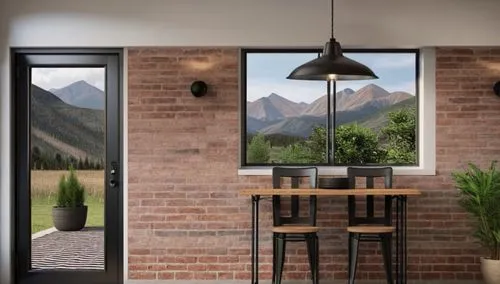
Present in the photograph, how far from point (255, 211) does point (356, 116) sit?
150 centimetres

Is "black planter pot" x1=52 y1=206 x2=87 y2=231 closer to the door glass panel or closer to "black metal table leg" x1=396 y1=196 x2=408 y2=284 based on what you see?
the door glass panel

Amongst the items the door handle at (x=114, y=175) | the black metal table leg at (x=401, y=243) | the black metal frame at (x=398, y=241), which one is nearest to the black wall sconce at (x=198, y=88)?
the door handle at (x=114, y=175)

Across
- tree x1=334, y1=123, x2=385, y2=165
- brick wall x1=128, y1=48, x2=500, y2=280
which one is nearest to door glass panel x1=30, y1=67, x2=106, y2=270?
brick wall x1=128, y1=48, x2=500, y2=280

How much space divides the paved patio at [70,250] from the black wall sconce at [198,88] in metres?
1.73

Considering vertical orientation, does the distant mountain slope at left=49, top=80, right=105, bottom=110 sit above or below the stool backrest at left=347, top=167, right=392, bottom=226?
above

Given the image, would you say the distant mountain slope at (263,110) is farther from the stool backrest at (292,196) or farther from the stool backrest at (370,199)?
the stool backrest at (370,199)

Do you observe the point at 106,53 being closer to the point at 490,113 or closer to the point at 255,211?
the point at 255,211

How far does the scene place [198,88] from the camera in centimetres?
754

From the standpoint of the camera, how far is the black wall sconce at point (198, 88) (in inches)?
297

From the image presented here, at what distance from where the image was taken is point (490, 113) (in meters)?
7.61

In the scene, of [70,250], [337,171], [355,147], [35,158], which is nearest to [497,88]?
[355,147]

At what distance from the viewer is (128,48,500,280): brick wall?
7.61 meters

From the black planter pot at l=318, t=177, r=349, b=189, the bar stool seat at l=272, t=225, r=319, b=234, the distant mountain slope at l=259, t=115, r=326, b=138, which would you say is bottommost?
the bar stool seat at l=272, t=225, r=319, b=234

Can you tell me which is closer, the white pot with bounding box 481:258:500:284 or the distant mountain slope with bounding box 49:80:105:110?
the white pot with bounding box 481:258:500:284
